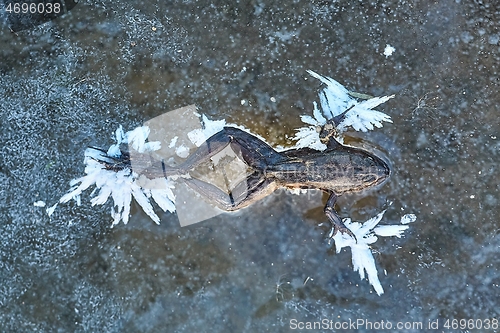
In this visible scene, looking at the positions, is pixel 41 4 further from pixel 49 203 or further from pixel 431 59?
pixel 431 59

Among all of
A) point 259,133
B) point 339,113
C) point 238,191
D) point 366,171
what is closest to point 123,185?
point 238,191

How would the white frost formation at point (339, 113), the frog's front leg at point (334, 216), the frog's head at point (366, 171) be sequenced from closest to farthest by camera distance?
1. the frog's head at point (366, 171)
2. the frog's front leg at point (334, 216)
3. the white frost formation at point (339, 113)

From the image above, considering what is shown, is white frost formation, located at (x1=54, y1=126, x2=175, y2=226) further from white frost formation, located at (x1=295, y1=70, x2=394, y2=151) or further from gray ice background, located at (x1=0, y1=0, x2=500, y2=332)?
white frost formation, located at (x1=295, y1=70, x2=394, y2=151)

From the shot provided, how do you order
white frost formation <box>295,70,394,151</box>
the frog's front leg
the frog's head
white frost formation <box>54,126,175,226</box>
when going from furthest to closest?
white frost formation <box>54,126,175,226</box> → white frost formation <box>295,70,394,151</box> → the frog's front leg → the frog's head

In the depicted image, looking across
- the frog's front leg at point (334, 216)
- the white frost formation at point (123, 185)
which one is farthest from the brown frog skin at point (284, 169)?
the white frost formation at point (123, 185)

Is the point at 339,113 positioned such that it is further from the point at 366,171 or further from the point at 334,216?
the point at 334,216

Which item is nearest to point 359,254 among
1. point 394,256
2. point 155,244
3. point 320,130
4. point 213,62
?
point 394,256

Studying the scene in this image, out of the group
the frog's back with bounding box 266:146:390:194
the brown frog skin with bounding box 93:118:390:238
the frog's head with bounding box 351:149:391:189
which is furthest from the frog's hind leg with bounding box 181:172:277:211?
the frog's head with bounding box 351:149:391:189

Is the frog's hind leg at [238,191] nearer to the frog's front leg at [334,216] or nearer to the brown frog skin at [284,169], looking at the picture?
the brown frog skin at [284,169]
